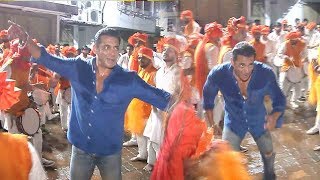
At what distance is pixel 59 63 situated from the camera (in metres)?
3.32

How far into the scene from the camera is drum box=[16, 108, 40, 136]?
5.66 meters

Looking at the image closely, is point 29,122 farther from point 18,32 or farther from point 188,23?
point 188,23

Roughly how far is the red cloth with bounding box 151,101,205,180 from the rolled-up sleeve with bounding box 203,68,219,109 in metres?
1.23

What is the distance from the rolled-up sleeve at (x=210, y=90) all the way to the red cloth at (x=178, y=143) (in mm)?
1232

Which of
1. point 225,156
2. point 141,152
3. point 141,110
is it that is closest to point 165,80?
point 141,110

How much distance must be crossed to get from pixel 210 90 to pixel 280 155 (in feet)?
9.84

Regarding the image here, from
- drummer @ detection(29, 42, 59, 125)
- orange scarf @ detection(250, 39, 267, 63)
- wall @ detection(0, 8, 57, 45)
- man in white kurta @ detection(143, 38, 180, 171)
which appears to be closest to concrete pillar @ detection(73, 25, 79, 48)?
wall @ detection(0, 8, 57, 45)

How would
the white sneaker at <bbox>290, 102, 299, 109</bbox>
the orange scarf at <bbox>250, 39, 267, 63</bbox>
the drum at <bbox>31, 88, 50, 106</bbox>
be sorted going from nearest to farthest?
the drum at <bbox>31, 88, 50, 106</bbox> < the orange scarf at <bbox>250, 39, 267, 63</bbox> < the white sneaker at <bbox>290, 102, 299, 109</bbox>

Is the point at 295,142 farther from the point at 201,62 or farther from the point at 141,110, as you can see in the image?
the point at 141,110

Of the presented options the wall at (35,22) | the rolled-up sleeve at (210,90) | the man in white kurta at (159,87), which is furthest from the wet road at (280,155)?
the wall at (35,22)

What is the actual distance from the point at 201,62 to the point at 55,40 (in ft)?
44.0

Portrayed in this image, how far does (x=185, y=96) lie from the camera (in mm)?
3410

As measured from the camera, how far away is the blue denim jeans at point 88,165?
11.2ft

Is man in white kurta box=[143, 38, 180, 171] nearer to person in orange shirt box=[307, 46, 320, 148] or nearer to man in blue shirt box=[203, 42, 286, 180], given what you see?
man in blue shirt box=[203, 42, 286, 180]
